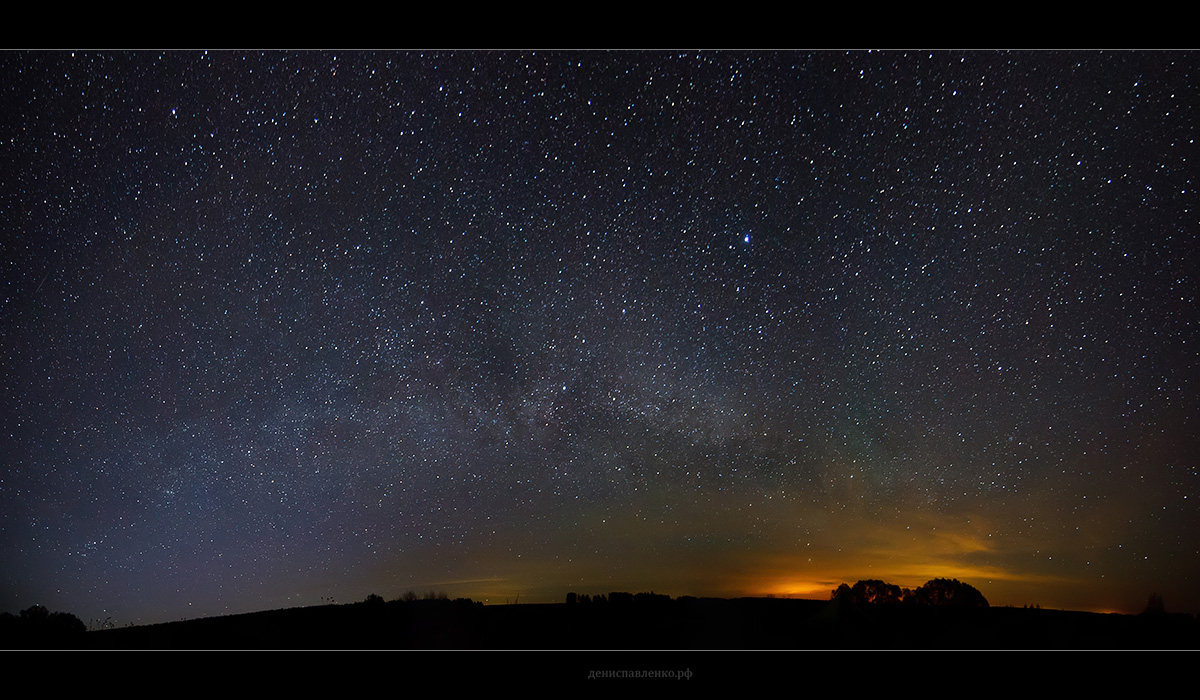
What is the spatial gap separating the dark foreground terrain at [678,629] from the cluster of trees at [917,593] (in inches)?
1.8

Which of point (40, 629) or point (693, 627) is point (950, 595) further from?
point (40, 629)

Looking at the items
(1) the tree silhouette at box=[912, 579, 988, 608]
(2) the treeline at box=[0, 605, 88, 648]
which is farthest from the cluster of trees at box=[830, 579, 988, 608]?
(2) the treeline at box=[0, 605, 88, 648]

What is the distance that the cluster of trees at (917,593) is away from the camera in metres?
2.34

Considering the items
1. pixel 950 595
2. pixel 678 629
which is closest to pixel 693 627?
pixel 678 629

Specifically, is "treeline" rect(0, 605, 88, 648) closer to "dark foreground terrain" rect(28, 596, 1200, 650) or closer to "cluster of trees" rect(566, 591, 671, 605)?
"dark foreground terrain" rect(28, 596, 1200, 650)

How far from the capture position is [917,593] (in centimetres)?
236

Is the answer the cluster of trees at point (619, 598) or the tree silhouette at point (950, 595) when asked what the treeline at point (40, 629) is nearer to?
the cluster of trees at point (619, 598)

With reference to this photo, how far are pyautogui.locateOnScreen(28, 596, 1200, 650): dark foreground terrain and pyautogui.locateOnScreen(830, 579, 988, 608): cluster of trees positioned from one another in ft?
0.15

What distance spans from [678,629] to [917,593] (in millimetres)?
792

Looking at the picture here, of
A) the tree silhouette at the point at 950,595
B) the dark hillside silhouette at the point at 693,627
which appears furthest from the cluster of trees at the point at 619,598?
the tree silhouette at the point at 950,595
